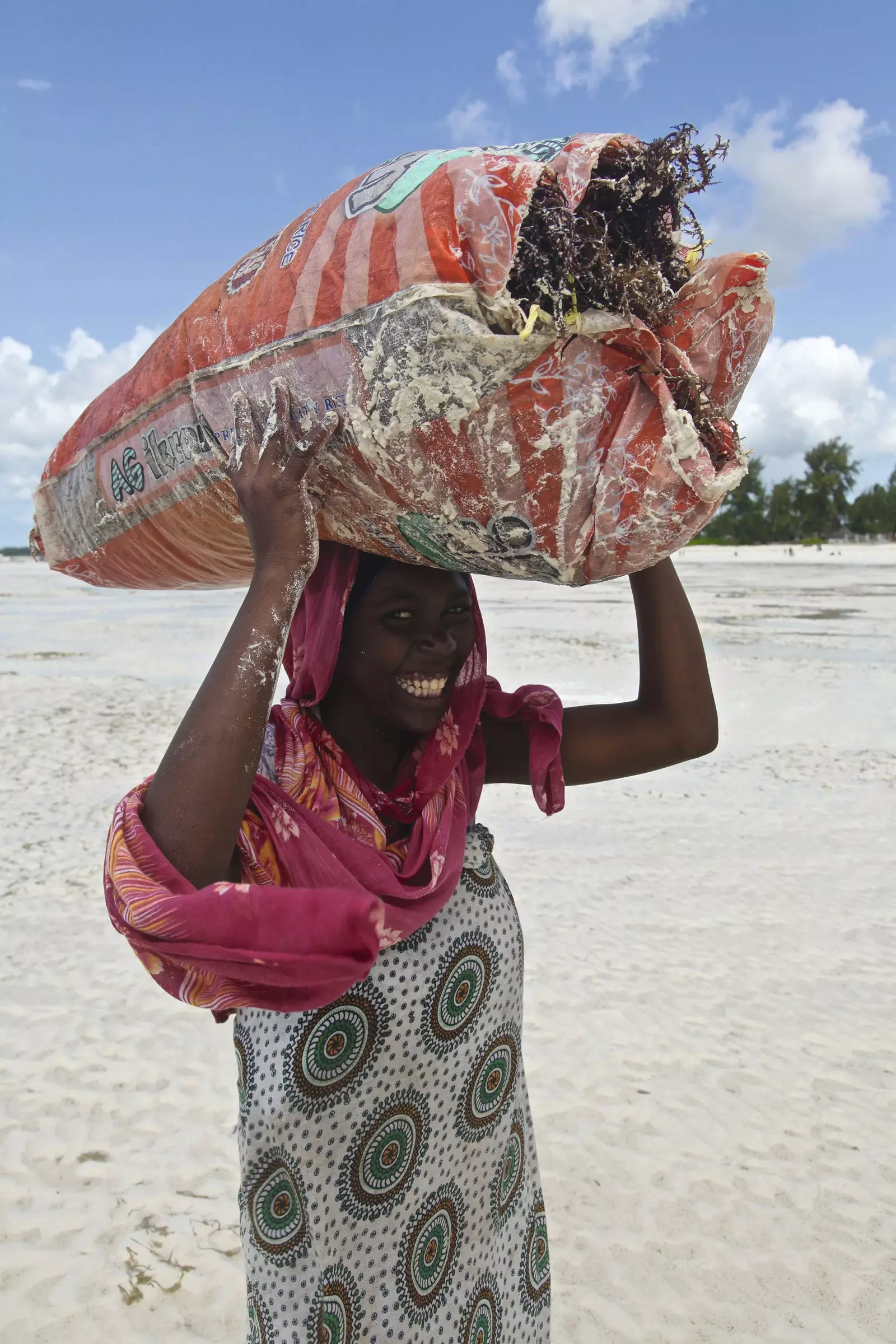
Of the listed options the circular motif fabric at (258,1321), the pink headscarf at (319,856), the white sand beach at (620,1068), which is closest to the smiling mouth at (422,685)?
the pink headscarf at (319,856)

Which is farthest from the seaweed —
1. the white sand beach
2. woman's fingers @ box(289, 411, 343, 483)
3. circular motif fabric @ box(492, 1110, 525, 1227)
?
the white sand beach

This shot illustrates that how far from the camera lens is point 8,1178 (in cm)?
322

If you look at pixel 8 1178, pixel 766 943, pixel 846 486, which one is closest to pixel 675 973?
pixel 766 943

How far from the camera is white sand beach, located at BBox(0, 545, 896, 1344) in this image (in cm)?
285

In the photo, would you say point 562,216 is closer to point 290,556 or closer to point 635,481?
point 635,481

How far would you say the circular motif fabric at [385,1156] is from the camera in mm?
1366

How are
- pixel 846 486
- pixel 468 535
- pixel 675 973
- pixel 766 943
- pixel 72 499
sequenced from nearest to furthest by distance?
pixel 468 535 → pixel 72 499 → pixel 675 973 → pixel 766 943 → pixel 846 486

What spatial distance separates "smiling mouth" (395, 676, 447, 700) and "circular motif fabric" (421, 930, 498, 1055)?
369mm

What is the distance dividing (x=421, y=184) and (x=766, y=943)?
4.64 m

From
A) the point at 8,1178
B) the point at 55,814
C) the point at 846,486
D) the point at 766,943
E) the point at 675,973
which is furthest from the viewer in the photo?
the point at 846,486

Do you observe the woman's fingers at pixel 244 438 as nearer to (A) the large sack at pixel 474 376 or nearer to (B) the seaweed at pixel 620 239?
(A) the large sack at pixel 474 376

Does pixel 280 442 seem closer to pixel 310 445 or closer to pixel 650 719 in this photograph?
pixel 310 445

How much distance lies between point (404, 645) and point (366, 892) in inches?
17.4

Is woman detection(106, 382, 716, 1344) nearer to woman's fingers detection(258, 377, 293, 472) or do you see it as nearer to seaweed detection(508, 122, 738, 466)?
woman's fingers detection(258, 377, 293, 472)
